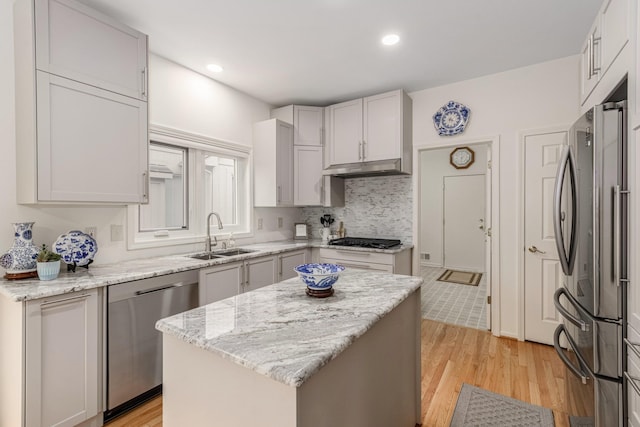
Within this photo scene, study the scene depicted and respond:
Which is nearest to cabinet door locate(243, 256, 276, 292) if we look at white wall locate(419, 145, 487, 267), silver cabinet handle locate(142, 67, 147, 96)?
silver cabinet handle locate(142, 67, 147, 96)

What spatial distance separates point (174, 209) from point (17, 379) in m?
1.63

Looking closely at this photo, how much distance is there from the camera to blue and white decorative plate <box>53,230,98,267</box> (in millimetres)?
1838

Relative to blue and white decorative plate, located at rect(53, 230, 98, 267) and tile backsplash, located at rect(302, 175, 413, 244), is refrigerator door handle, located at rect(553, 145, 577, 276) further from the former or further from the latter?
blue and white decorative plate, located at rect(53, 230, 98, 267)

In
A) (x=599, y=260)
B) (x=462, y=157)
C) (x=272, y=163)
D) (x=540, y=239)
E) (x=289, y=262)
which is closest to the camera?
(x=599, y=260)

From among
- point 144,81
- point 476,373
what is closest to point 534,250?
point 476,373

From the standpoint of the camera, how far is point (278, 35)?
2.32 meters

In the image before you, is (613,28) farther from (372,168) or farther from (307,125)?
(307,125)

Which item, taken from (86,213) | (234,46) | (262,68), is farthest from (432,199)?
(86,213)

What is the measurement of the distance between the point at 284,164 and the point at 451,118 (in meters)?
1.93

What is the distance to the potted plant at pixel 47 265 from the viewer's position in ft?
5.54

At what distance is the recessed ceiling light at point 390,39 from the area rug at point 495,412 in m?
2.68

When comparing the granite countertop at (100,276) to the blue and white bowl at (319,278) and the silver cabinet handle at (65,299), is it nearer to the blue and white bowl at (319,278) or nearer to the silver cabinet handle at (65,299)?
the silver cabinet handle at (65,299)

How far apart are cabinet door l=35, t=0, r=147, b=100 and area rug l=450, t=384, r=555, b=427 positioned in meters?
3.05

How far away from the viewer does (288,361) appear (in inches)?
32.8
